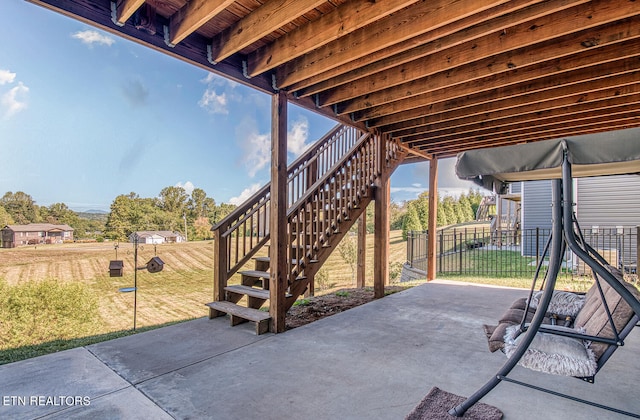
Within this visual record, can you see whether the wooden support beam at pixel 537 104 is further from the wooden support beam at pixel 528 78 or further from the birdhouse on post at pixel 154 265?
the birdhouse on post at pixel 154 265

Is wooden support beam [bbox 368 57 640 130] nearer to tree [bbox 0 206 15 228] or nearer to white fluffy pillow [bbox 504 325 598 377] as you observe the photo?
white fluffy pillow [bbox 504 325 598 377]

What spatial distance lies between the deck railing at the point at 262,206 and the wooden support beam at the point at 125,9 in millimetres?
2324

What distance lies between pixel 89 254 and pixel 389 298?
5.67 m

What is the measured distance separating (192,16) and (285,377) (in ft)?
9.64

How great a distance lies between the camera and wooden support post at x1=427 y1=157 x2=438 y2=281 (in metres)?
7.11

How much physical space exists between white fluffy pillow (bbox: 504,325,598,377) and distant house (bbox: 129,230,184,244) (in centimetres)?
537

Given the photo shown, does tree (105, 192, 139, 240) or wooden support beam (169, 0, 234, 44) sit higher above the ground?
wooden support beam (169, 0, 234, 44)

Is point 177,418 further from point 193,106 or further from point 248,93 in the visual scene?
point 248,93

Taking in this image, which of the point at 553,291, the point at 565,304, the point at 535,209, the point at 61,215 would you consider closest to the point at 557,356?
the point at 553,291

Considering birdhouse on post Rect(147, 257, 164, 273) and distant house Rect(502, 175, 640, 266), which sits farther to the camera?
distant house Rect(502, 175, 640, 266)

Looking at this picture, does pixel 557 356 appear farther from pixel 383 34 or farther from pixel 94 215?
pixel 94 215

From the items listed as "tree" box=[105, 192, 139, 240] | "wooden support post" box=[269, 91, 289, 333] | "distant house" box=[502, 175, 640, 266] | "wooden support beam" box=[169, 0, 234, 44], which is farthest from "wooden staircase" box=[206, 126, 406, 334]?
"distant house" box=[502, 175, 640, 266]

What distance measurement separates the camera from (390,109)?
4555mm

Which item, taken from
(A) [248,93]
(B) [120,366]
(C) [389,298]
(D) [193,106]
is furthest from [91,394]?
(A) [248,93]
